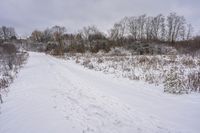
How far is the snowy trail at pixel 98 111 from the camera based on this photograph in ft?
14.2

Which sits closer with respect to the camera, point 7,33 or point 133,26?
point 133,26

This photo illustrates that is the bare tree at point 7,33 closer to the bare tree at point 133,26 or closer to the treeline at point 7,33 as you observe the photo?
the treeline at point 7,33

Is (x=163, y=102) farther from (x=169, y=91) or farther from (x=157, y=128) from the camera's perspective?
(x=157, y=128)

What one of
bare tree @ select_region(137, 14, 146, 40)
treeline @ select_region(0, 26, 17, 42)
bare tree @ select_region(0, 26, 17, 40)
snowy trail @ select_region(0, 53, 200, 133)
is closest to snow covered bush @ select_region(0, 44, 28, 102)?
snowy trail @ select_region(0, 53, 200, 133)

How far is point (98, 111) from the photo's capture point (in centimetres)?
522

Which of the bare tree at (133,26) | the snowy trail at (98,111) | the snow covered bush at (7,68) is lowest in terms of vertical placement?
the snowy trail at (98,111)

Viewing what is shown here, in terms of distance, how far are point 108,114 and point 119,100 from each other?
1.33 metres

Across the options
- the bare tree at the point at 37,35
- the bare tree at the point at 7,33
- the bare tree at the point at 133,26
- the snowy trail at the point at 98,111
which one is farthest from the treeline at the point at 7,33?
the snowy trail at the point at 98,111

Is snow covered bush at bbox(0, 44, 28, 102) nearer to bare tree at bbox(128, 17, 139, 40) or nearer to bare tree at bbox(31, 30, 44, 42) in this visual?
bare tree at bbox(128, 17, 139, 40)

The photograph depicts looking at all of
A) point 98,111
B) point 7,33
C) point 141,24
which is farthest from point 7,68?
point 7,33

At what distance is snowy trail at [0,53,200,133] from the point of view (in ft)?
14.2

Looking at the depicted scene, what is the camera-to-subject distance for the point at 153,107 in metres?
5.61

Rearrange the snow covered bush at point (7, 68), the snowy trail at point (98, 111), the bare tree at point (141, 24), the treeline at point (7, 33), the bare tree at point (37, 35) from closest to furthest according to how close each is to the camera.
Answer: the snowy trail at point (98, 111) < the snow covered bush at point (7, 68) < the bare tree at point (141, 24) < the treeline at point (7, 33) < the bare tree at point (37, 35)

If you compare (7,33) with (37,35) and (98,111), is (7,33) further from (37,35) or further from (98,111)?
(98,111)
